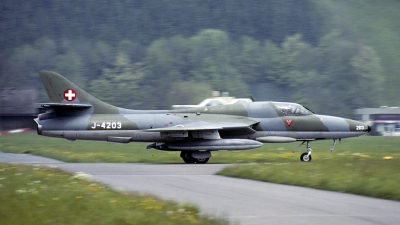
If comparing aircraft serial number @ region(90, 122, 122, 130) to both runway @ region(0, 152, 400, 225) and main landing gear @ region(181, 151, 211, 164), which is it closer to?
main landing gear @ region(181, 151, 211, 164)

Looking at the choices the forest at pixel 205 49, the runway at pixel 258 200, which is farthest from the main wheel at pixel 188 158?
the forest at pixel 205 49

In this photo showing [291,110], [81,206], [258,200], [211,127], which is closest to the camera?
[81,206]

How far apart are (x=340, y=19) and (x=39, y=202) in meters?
104

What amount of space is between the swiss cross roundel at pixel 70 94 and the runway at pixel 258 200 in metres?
7.20

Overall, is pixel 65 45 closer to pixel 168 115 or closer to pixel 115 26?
pixel 115 26

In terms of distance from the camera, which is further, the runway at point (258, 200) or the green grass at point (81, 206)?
the runway at point (258, 200)

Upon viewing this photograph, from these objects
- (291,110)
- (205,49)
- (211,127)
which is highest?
(205,49)

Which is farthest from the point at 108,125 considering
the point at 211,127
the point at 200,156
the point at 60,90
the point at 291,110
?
the point at 291,110

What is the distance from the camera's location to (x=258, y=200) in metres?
13.4

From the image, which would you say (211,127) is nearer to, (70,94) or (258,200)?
(70,94)

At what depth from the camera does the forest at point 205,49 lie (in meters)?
90.8

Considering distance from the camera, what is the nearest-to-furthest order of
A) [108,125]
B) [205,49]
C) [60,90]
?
[108,125] → [60,90] → [205,49]

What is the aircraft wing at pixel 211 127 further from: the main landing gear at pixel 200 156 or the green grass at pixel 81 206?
the green grass at pixel 81 206

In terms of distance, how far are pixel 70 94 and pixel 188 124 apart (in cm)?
473
